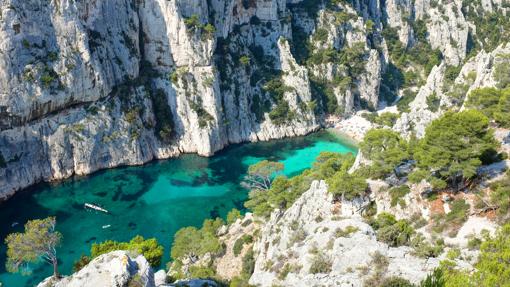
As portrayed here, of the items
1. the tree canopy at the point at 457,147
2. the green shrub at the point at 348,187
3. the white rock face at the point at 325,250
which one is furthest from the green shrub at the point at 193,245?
the tree canopy at the point at 457,147

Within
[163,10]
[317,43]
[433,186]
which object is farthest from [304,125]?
[433,186]

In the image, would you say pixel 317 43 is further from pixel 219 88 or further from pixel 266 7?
pixel 219 88

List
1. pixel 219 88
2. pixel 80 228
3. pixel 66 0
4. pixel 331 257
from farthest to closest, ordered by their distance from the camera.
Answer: pixel 219 88, pixel 66 0, pixel 80 228, pixel 331 257

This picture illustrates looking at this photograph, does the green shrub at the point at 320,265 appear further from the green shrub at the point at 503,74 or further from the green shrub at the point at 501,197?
the green shrub at the point at 503,74

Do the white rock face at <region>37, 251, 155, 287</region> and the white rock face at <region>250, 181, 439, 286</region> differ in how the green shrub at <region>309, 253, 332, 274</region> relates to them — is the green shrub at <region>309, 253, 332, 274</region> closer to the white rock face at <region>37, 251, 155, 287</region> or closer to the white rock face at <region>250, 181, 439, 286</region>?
the white rock face at <region>250, 181, 439, 286</region>

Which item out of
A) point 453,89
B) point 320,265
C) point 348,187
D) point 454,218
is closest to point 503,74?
point 453,89

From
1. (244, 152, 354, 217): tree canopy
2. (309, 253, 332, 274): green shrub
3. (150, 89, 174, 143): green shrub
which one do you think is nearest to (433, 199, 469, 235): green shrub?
(309, 253, 332, 274): green shrub

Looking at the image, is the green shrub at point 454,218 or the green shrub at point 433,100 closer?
the green shrub at point 454,218
